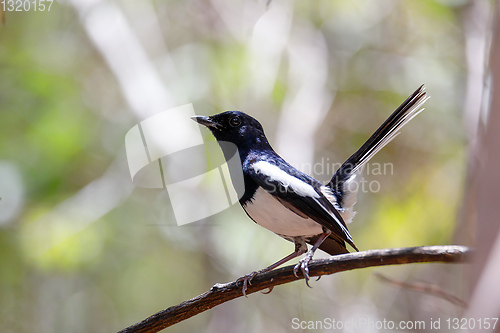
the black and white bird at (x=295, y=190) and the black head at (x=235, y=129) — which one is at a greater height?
the black head at (x=235, y=129)

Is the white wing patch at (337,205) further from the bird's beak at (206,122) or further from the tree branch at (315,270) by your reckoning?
the tree branch at (315,270)

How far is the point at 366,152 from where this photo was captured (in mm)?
3439

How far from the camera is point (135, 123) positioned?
580 centimetres

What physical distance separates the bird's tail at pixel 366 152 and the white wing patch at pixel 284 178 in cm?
45

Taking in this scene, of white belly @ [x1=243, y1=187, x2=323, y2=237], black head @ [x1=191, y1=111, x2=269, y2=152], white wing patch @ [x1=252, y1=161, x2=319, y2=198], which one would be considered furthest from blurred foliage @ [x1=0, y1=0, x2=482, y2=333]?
white belly @ [x1=243, y1=187, x2=323, y2=237]

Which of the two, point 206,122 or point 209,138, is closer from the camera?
point 206,122

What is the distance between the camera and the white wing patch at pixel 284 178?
299 cm

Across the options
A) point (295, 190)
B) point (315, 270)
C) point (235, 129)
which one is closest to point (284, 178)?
point (295, 190)

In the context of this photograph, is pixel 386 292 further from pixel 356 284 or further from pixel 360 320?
pixel 360 320

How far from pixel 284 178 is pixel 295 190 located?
97mm

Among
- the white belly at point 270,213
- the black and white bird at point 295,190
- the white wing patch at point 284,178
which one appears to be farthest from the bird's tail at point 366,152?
the white belly at point 270,213

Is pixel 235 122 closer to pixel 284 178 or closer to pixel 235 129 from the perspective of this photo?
pixel 235 129

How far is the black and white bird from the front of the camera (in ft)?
9.72

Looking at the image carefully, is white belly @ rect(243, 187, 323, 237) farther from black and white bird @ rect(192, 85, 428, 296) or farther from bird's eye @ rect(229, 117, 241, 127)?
bird's eye @ rect(229, 117, 241, 127)
